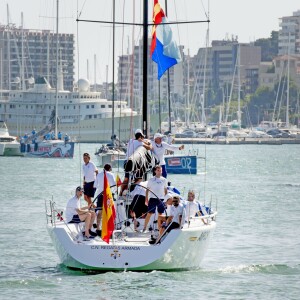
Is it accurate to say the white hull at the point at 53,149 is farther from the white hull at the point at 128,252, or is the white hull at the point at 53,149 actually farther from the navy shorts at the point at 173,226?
the navy shorts at the point at 173,226

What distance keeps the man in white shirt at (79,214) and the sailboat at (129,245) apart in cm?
15

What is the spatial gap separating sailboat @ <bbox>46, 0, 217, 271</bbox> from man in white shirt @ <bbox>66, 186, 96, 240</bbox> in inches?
6.1

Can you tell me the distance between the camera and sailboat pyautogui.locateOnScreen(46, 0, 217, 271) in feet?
87.0

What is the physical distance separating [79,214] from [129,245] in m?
1.82

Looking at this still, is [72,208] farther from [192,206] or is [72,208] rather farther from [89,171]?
Result: [89,171]

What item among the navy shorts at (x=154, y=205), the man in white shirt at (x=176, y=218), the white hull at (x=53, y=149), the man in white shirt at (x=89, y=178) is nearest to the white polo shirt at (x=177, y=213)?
the man in white shirt at (x=176, y=218)

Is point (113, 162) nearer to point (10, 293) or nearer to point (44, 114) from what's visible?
A: point (10, 293)

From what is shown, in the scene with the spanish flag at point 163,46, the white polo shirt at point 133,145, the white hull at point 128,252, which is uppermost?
the spanish flag at point 163,46

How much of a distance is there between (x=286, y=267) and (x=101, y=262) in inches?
197

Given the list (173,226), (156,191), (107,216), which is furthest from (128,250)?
(156,191)

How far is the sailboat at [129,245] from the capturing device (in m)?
26.5

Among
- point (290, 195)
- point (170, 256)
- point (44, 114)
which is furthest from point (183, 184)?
point (44, 114)

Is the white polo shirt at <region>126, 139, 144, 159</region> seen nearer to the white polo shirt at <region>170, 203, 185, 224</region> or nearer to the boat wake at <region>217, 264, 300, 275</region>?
the white polo shirt at <region>170, 203, 185, 224</region>

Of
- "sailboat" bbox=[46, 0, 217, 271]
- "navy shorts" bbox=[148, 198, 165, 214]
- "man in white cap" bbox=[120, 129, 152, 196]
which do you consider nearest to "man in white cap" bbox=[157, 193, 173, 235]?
"navy shorts" bbox=[148, 198, 165, 214]
